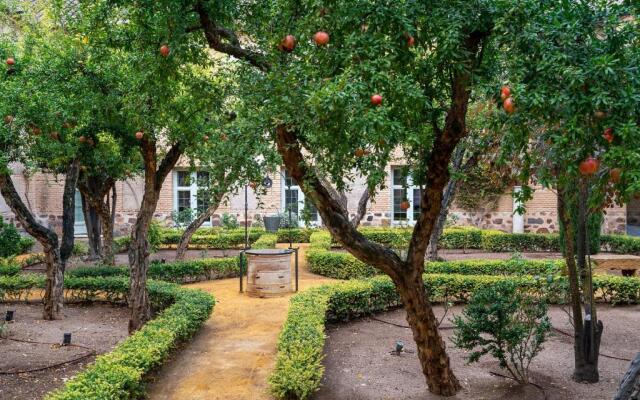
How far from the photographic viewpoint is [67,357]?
6961 mm

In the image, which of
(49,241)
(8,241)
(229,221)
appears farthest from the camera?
(229,221)

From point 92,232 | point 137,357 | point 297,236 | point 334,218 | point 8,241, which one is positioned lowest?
point 137,357

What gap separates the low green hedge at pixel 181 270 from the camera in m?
11.1

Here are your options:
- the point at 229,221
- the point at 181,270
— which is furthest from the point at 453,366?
the point at 229,221

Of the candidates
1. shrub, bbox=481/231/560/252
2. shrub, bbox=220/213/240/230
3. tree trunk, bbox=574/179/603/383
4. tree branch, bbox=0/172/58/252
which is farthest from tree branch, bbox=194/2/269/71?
shrub, bbox=220/213/240/230

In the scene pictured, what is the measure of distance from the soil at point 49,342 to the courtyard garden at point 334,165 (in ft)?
0.16

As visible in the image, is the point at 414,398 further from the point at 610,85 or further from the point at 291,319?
the point at 610,85

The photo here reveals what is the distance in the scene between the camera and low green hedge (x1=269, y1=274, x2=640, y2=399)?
5.22 meters

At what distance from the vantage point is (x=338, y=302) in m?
8.50

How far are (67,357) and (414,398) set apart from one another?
4370mm

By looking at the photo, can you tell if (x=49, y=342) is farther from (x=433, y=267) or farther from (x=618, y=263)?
(x=618, y=263)

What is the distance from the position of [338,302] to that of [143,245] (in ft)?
9.81

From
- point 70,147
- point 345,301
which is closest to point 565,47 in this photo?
point 345,301

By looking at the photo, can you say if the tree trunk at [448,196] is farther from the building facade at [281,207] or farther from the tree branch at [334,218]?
the building facade at [281,207]
